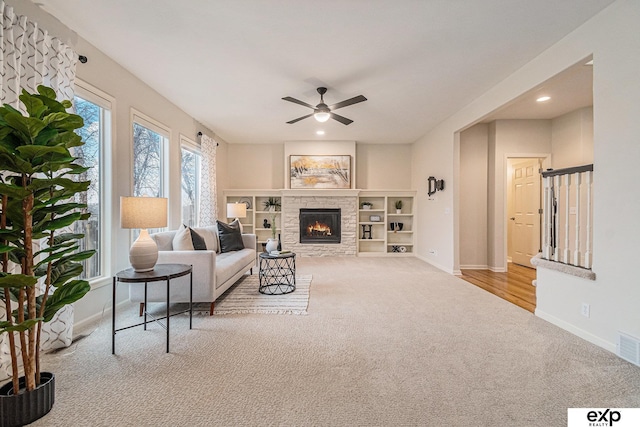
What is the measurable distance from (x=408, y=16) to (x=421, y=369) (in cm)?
270

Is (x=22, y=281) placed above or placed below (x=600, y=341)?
above

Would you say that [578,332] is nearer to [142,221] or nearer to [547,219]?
[547,219]

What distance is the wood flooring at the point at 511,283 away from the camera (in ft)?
11.9

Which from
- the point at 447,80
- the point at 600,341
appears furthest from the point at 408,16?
the point at 600,341

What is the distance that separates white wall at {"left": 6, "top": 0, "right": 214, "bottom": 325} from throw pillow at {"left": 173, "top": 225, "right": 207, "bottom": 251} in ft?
1.96

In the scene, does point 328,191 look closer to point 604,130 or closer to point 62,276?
point 604,130

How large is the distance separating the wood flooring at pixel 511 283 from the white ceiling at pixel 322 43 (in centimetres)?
271

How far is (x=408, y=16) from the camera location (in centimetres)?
242

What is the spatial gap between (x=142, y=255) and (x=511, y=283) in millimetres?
4831

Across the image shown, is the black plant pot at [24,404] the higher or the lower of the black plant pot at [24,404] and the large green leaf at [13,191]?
the lower

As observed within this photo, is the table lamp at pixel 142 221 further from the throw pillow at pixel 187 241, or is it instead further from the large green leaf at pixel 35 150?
the large green leaf at pixel 35 150

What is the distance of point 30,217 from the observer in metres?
1.49

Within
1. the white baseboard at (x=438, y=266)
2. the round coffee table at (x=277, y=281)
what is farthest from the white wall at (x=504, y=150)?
the round coffee table at (x=277, y=281)

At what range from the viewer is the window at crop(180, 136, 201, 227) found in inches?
202
